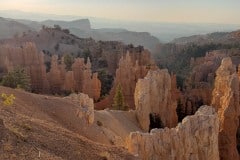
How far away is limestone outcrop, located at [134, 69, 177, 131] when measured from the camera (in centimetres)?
4028

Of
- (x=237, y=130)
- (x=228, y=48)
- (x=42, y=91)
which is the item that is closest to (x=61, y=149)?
(x=237, y=130)

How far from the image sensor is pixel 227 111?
34500 millimetres

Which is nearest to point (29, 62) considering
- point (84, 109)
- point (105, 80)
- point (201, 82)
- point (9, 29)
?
point (105, 80)

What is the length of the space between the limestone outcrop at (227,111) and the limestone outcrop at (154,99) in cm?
538

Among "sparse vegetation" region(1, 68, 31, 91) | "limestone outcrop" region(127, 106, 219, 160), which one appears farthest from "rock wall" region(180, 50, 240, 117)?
"limestone outcrop" region(127, 106, 219, 160)

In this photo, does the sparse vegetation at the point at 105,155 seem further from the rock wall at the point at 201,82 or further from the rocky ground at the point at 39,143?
the rock wall at the point at 201,82

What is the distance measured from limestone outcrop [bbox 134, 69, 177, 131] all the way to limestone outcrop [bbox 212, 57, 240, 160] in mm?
5378

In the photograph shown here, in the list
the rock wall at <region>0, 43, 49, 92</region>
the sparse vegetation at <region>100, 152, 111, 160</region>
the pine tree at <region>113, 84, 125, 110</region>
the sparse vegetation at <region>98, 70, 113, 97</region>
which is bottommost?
the sparse vegetation at <region>98, 70, 113, 97</region>

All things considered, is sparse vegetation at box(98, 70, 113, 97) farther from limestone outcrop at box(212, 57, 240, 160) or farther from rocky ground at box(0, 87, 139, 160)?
rocky ground at box(0, 87, 139, 160)

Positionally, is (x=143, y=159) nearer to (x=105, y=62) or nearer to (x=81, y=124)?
(x=81, y=124)

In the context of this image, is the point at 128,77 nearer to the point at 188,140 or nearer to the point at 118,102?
the point at 118,102

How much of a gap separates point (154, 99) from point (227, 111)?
9.11m

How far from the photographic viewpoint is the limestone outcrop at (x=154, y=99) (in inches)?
1586

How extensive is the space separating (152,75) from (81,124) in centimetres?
1950
